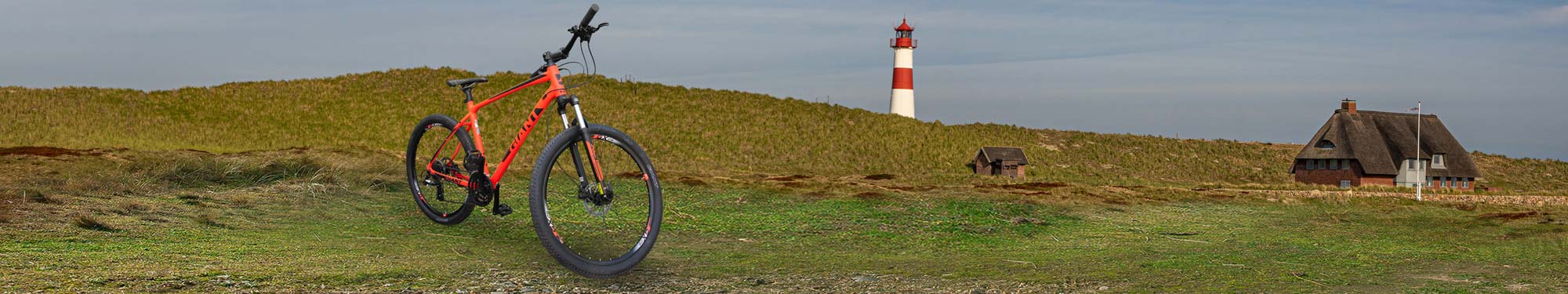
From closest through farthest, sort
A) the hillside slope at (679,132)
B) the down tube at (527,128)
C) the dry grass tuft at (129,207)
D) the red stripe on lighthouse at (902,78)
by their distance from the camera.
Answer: the down tube at (527,128) → the dry grass tuft at (129,207) → the hillside slope at (679,132) → the red stripe on lighthouse at (902,78)

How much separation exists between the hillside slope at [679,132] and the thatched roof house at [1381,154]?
9.26 feet

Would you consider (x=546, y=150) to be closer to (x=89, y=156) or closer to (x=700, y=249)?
(x=700, y=249)

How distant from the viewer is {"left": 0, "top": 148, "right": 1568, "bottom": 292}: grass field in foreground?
919 centimetres

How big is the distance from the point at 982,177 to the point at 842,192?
809 inches

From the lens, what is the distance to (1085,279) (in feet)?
32.8

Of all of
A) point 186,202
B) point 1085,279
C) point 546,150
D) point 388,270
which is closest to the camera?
point 546,150

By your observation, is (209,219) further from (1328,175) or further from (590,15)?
(1328,175)

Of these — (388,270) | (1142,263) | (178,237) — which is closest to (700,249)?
(388,270)

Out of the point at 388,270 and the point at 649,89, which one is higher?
the point at 649,89

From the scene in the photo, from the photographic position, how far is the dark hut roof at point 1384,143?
4231 centimetres

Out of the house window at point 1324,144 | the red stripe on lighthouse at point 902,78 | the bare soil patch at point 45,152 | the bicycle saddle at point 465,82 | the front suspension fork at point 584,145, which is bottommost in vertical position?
the bare soil patch at point 45,152

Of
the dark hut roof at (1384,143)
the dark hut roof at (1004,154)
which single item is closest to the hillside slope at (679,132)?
the dark hut roof at (1004,154)

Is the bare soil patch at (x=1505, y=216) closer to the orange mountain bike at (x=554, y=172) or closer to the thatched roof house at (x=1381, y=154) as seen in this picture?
the orange mountain bike at (x=554, y=172)

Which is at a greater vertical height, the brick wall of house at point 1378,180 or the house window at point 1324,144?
the house window at point 1324,144
